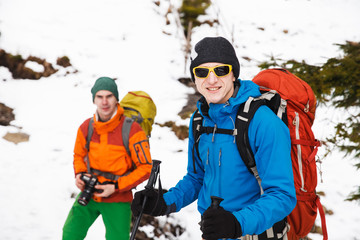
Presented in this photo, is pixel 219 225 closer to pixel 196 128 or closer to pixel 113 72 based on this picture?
pixel 196 128

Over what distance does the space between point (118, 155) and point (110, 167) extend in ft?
0.60

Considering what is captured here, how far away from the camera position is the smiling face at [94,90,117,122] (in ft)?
10.4

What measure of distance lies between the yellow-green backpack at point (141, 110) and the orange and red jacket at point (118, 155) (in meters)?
0.50

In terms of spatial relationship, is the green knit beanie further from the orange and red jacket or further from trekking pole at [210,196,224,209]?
trekking pole at [210,196,224,209]

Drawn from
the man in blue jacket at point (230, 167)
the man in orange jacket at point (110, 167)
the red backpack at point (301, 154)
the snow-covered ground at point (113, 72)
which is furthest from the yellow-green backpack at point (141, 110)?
the red backpack at point (301, 154)

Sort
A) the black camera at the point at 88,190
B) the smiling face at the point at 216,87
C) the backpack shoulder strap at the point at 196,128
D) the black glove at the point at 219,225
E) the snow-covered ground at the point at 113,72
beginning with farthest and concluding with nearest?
the snow-covered ground at the point at 113,72 → the black camera at the point at 88,190 → the backpack shoulder strap at the point at 196,128 → the smiling face at the point at 216,87 → the black glove at the point at 219,225

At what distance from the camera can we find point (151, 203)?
1.89m

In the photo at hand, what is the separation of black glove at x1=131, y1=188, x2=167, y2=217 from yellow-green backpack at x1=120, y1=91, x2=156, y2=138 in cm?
192

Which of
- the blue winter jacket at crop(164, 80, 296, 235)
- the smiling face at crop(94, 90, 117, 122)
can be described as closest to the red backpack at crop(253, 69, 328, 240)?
the blue winter jacket at crop(164, 80, 296, 235)

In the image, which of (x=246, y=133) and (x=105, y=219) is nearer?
(x=246, y=133)

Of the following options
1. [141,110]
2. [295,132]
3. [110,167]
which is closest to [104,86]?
[141,110]

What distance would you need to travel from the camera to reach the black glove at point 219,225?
1365mm

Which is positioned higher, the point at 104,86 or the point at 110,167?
the point at 104,86

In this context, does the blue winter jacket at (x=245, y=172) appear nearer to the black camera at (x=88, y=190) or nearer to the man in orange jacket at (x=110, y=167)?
the man in orange jacket at (x=110, y=167)
